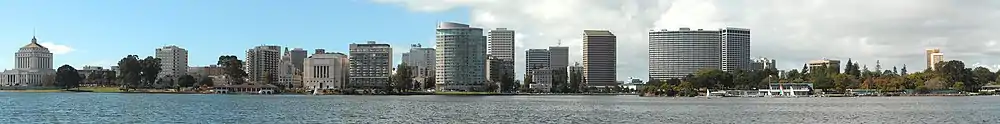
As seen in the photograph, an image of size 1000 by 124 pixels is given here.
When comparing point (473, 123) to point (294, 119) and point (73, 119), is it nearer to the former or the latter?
point (294, 119)

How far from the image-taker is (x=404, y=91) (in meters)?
199

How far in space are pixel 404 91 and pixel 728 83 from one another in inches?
2086

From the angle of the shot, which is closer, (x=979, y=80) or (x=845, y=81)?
(x=845, y=81)

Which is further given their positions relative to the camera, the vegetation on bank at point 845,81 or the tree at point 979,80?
the tree at point 979,80

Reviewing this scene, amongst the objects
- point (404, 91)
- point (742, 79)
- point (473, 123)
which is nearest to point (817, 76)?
point (742, 79)

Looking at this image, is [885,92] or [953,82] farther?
[953,82]

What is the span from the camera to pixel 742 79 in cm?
19012

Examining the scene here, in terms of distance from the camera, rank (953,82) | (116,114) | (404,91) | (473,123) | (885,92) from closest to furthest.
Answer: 1. (473,123)
2. (116,114)
3. (885,92)
4. (953,82)
5. (404,91)

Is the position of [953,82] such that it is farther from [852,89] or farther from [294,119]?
[294,119]

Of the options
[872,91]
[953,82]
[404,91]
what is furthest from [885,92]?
[404,91]

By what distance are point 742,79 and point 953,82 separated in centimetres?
3151

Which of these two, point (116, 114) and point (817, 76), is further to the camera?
point (817, 76)

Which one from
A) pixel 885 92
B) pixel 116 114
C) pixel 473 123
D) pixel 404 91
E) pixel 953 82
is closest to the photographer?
pixel 473 123

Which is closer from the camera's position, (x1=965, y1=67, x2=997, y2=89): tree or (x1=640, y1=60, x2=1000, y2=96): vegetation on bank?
(x1=640, y1=60, x2=1000, y2=96): vegetation on bank
